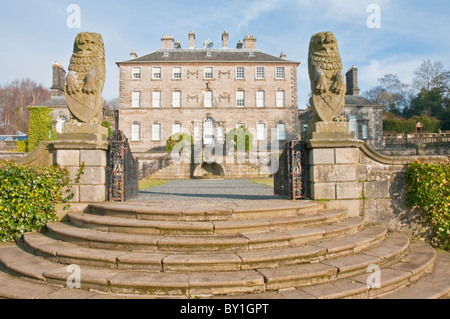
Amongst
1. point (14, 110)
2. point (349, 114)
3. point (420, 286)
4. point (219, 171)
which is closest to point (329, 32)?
point (420, 286)

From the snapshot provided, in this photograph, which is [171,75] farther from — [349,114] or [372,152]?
[372,152]

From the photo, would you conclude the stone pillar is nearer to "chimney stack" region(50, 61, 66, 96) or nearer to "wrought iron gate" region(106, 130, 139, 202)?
"wrought iron gate" region(106, 130, 139, 202)

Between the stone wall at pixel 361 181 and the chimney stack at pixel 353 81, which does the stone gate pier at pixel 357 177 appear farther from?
the chimney stack at pixel 353 81

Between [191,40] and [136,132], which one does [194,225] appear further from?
[191,40]

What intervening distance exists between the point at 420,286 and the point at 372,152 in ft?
9.90

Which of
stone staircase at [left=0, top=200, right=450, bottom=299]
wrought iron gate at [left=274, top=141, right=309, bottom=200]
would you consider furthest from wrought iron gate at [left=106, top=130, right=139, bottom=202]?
wrought iron gate at [left=274, top=141, right=309, bottom=200]

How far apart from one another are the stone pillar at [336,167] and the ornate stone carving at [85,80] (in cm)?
480

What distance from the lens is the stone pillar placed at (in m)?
5.93

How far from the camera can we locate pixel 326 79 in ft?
20.4

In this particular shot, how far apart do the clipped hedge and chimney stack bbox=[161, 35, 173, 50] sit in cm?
3711

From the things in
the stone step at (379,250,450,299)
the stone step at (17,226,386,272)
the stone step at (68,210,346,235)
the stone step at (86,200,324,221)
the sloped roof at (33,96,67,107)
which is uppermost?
the sloped roof at (33,96,67,107)

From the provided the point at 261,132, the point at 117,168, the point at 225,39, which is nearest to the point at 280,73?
the point at 261,132

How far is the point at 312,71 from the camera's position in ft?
20.8

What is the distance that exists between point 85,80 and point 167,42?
36251 millimetres
